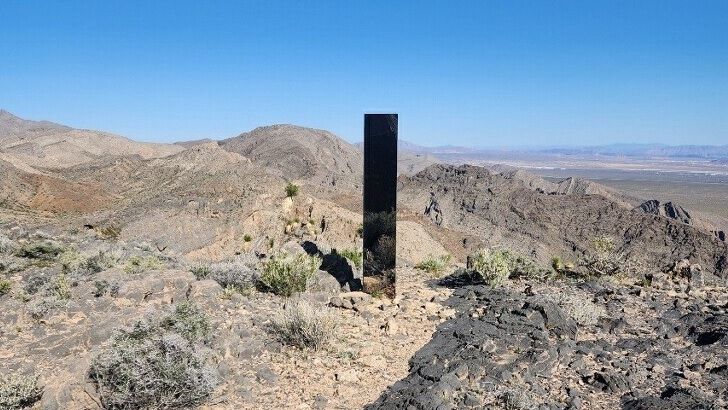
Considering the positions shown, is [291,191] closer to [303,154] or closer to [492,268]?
[492,268]

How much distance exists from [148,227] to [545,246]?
2738 cm

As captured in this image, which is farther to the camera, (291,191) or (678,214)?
(678,214)

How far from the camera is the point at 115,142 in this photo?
64375 mm

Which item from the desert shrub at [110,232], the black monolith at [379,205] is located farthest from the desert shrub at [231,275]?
the desert shrub at [110,232]

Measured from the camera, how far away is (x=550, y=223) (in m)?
40.3

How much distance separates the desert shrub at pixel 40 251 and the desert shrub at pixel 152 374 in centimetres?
751

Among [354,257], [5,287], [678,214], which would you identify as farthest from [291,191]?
[678,214]

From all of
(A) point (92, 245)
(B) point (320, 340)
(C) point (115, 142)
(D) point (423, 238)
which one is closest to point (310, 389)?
(B) point (320, 340)

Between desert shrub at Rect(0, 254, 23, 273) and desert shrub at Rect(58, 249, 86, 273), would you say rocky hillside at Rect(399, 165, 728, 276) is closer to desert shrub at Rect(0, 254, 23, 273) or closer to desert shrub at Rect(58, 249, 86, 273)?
desert shrub at Rect(58, 249, 86, 273)

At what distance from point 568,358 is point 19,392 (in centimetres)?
565

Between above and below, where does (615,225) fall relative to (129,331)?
below

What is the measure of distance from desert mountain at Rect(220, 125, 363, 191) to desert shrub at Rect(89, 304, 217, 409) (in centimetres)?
4443

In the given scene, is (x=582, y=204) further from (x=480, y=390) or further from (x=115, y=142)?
(x=115, y=142)

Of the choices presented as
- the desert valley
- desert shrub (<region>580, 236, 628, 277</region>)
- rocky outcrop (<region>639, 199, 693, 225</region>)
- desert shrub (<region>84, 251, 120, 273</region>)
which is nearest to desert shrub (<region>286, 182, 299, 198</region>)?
the desert valley
